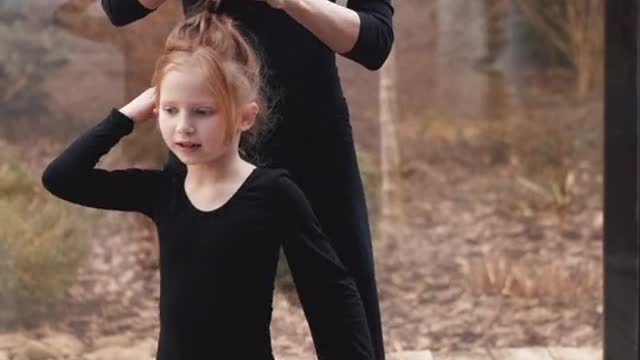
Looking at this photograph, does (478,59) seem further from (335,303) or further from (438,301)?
(335,303)

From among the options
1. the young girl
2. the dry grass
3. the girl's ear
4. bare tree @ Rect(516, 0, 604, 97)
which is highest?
bare tree @ Rect(516, 0, 604, 97)

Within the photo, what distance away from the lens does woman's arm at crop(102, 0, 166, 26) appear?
1610mm

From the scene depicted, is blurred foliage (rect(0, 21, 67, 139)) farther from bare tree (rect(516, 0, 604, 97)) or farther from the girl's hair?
the girl's hair

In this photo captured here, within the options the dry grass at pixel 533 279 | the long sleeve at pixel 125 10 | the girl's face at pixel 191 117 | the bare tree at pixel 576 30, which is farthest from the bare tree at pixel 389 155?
the girl's face at pixel 191 117

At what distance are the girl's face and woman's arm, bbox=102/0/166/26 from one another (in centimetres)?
15

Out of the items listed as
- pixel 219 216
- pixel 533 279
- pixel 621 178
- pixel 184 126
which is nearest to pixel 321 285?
pixel 219 216

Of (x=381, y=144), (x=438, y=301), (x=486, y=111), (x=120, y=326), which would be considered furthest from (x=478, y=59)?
(x=120, y=326)

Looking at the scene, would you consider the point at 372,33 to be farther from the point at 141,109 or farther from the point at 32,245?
the point at 32,245

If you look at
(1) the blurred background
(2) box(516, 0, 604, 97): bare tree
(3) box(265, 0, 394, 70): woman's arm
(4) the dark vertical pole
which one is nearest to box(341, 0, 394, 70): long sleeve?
(3) box(265, 0, 394, 70): woman's arm

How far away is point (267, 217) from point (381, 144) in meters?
1.73

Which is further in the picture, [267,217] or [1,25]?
[1,25]

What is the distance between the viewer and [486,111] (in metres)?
3.31

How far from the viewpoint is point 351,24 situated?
5.16 ft

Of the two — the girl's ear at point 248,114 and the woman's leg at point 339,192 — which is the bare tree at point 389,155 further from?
the girl's ear at point 248,114
